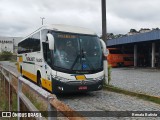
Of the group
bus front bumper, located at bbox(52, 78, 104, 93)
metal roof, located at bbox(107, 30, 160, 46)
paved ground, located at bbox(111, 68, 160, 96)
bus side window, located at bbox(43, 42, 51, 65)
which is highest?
metal roof, located at bbox(107, 30, 160, 46)

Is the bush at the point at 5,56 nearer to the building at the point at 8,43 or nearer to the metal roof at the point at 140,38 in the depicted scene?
the building at the point at 8,43

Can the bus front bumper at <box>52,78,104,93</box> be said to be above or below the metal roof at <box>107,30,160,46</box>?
below

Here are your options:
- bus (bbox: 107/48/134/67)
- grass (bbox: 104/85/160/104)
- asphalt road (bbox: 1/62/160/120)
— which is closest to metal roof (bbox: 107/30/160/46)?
bus (bbox: 107/48/134/67)

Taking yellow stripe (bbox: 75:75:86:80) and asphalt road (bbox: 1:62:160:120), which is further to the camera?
yellow stripe (bbox: 75:75:86:80)

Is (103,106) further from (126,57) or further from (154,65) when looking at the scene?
(126,57)

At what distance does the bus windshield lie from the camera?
11539mm

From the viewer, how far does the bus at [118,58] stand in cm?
4550

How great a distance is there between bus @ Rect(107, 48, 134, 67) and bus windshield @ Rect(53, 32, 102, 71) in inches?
1254

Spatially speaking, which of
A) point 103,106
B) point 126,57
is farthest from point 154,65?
point 103,106

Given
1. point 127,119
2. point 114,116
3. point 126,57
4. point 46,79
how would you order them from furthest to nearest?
point 126,57 → point 46,79 → point 114,116 → point 127,119

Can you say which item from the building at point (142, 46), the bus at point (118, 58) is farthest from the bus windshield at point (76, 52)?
the bus at point (118, 58)

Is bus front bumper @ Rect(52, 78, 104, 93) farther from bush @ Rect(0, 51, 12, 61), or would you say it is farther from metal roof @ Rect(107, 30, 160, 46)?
bush @ Rect(0, 51, 12, 61)

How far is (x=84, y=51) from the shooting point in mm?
12055

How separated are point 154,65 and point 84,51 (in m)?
34.7
